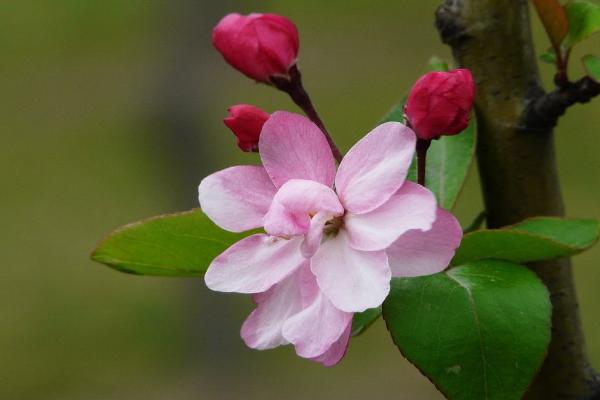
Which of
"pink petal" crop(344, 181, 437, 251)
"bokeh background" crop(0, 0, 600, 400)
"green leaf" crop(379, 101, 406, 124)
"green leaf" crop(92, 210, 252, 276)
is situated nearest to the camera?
"pink petal" crop(344, 181, 437, 251)

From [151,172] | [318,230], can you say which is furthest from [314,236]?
[151,172]

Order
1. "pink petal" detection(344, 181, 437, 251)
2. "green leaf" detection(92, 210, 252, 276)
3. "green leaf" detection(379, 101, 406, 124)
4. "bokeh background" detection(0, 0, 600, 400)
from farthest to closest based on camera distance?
"bokeh background" detection(0, 0, 600, 400), "green leaf" detection(379, 101, 406, 124), "green leaf" detection(92, 210, 252, 276), "pink petal" detection(344, 181, 437, 251)

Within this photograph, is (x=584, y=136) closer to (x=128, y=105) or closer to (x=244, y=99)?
(x=244, y=99)

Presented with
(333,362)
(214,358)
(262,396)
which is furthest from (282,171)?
(262,396)

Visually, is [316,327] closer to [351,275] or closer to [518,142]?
[351,275]

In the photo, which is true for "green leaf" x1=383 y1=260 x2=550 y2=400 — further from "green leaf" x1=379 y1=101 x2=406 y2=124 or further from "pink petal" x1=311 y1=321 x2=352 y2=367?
"green leaf" x1=379 y1=101 x2=406 y2=124

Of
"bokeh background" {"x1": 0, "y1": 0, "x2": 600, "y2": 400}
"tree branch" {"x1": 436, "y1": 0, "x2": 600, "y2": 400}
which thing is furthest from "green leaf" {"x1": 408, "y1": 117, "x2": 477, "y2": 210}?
"bokeh background" {"x1": 0, "y1": 0, "x2": 600, "y2": 400}

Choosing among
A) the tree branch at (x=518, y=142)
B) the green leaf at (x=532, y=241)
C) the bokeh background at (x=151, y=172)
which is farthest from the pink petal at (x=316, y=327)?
the bokeh background at (x=151, y=172)

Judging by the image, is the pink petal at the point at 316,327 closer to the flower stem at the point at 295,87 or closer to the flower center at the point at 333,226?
the flower center at the point at 333,226
